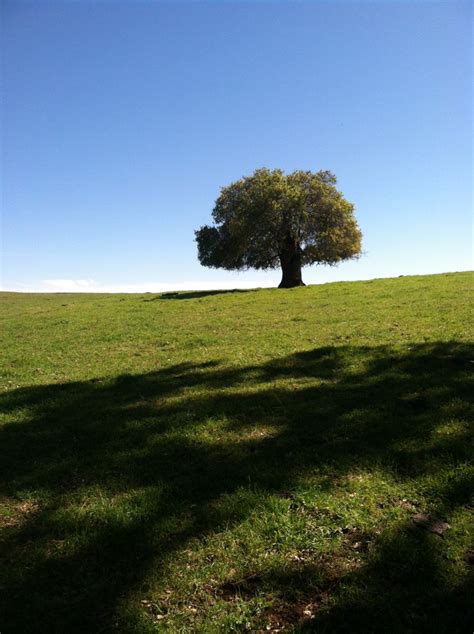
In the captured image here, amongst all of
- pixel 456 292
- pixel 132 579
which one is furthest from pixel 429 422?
pixel 456 292

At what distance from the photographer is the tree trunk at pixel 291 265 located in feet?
149

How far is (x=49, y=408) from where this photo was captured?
9453 mm

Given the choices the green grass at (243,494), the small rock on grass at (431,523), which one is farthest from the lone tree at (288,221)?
the small rock on grass at (431,523)

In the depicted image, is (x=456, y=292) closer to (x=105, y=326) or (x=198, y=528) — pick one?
(x=105, y=326)

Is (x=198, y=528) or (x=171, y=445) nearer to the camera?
(x=198, y=528)

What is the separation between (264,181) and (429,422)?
4105cm

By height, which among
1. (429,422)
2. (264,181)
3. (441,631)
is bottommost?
(441,631)

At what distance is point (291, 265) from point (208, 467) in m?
40.7

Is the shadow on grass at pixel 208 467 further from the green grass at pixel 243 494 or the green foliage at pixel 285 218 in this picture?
the green foliage at pixel 285 218

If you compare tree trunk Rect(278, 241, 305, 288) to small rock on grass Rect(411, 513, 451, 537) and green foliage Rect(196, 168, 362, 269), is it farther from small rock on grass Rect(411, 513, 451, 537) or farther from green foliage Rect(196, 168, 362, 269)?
small rock on grass Rect(411, 513, 451, 537)

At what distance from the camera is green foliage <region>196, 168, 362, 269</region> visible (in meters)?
43.1

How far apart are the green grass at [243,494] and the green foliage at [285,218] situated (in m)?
32.4

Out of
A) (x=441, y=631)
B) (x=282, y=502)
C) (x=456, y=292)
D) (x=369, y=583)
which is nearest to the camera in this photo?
(x=441, y=631)

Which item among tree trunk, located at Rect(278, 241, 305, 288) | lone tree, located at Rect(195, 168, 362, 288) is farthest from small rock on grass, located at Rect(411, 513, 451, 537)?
tree trunk, located at Rect(278, 241, 305, 288)
